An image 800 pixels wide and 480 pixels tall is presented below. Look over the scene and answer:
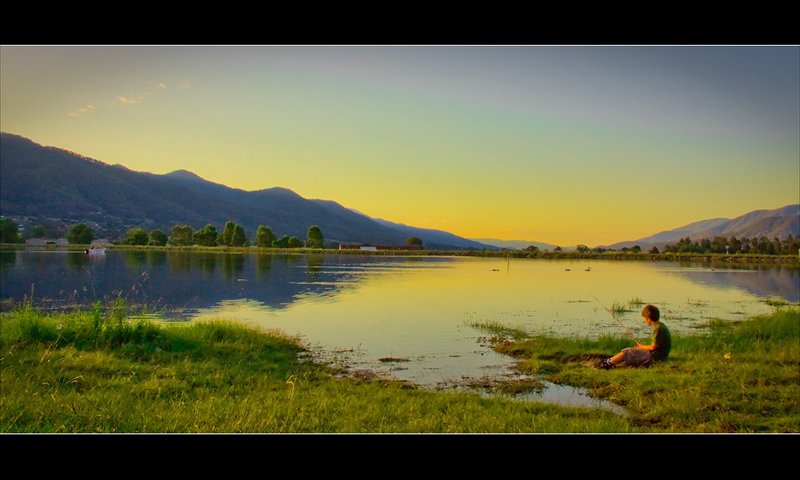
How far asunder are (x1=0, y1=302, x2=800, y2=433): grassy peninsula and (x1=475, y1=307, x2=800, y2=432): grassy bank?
31 mm

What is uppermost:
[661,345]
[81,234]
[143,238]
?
[81,234]

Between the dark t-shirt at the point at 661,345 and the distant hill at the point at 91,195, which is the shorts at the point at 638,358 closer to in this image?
the dark t-shirt at the point at 661,345

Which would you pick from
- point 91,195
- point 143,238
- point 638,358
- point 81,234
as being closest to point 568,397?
point 638,358

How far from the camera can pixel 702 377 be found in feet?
29.5

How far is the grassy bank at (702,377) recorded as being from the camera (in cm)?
727

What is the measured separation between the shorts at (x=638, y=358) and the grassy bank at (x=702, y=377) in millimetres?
258

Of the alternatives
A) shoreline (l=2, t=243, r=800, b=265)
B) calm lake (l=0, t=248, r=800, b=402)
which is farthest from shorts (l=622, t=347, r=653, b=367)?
shoreline (l=2, t=243, r=800, b=265)

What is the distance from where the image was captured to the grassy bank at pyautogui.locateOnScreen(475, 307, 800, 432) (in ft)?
23.8

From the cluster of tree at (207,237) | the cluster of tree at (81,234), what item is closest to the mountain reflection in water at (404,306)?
the cluster of tree at (207,237)

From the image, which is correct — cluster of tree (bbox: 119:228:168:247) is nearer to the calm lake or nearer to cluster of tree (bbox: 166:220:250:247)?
cluster of tree (bbox: 166:220:250:247)

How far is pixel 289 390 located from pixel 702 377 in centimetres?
757

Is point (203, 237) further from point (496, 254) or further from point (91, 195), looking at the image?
point (496, 254)

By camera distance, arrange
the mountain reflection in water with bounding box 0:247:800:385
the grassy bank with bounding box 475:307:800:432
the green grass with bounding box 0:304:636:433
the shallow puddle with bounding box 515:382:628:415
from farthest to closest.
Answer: the mountain reflection in water with bounding box 0:247:800:385 < the shallow puddle with bounding box 515:382:628:415 < the grassy bank with bounding box 475:307:800:432 < the green grass with bounding box 0:304:636:433
